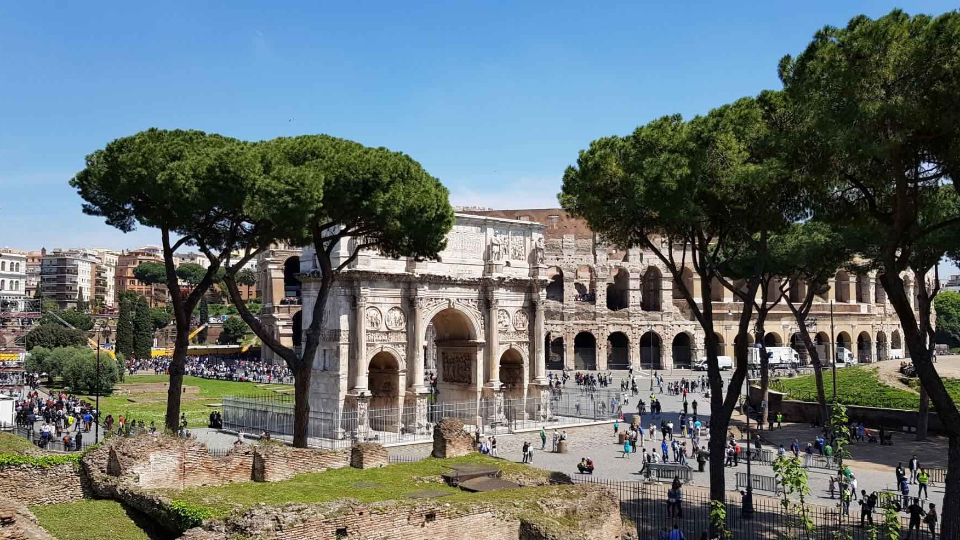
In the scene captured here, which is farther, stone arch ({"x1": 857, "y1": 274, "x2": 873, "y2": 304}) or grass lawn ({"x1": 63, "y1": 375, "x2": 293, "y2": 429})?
stone arch ({"x1": 857, "y1": 274, "x2": 873, "y2": 304})

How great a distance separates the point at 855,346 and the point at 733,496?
47.4 m

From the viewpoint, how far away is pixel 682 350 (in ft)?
188

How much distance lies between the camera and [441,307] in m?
28.0

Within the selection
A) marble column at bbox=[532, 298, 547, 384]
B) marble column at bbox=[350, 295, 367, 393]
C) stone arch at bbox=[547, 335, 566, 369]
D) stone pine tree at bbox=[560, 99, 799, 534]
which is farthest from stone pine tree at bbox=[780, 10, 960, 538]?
stone arch at bbox=[547, 335, 566, 369]

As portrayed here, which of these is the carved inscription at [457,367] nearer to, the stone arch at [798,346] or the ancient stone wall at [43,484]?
the ancient stone wall at [43,484]

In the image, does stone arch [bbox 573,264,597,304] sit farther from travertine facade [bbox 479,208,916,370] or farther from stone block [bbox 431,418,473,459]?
stone block [bbox 431,418,473,459]

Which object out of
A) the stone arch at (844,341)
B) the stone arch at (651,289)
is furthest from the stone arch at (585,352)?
the stone arch at (844,341)

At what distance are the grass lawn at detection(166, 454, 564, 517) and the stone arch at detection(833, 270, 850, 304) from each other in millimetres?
53082

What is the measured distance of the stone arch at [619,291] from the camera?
54.9 m

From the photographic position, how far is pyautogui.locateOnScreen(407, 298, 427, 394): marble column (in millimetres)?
27141

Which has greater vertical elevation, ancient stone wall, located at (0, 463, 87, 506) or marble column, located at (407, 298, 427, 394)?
marble column, located at (407, 298, 427, 394)

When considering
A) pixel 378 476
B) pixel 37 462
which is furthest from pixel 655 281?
pixel 37 462

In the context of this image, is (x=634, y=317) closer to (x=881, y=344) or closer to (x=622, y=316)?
(x=622, y=316)

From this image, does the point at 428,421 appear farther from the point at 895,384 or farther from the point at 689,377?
the point at 689,377
